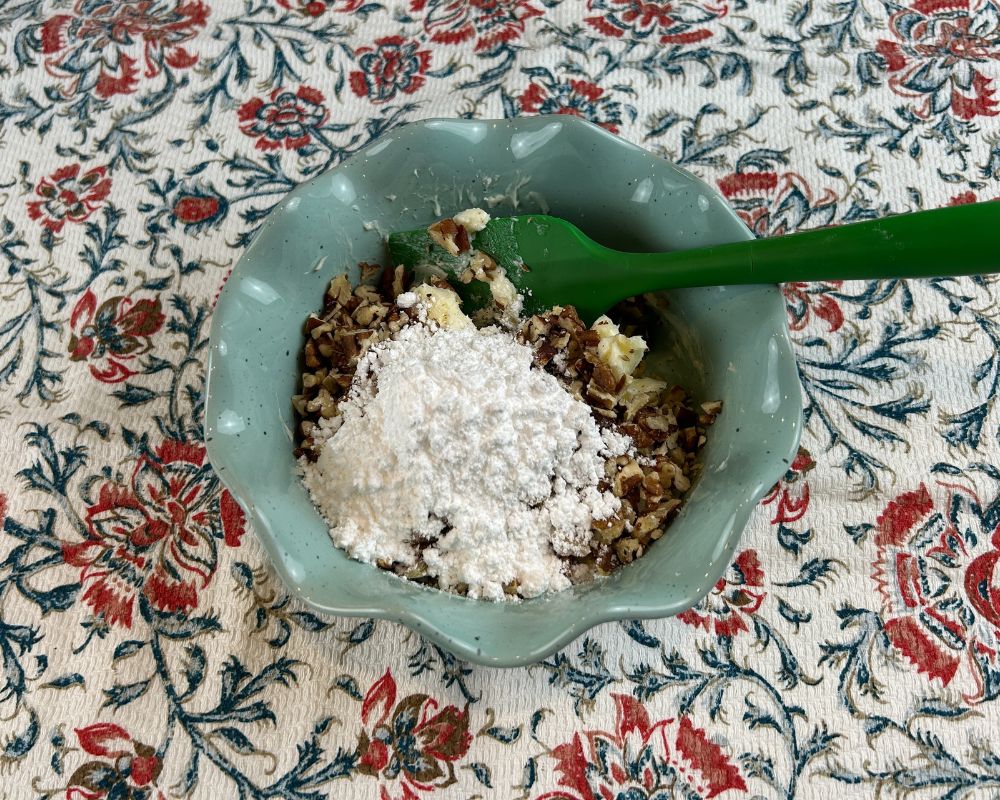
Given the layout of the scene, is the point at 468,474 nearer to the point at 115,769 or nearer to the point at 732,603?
the point at 732,603

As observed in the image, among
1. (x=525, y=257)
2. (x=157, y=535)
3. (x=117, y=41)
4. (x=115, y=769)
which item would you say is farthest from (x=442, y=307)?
(x=117, y=41)

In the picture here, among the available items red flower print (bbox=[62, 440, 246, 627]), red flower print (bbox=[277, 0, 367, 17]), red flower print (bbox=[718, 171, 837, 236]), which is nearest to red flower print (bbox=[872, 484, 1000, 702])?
red flower print (bbox=[718, 171, 837, 236])

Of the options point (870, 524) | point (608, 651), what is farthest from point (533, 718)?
point (870, 524)

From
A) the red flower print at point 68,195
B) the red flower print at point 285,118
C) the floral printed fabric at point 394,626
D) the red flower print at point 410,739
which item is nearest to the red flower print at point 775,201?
the floral printed fabric at point 394,626

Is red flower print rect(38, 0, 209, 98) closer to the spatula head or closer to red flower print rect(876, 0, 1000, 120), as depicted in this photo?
the spatula head

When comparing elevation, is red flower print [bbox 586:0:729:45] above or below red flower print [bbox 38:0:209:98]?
below

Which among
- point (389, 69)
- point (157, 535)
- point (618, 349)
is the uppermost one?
point (389, 69)

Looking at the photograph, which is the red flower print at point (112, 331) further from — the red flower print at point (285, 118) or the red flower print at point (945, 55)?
the red flower print at point (945, 55)
